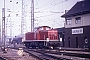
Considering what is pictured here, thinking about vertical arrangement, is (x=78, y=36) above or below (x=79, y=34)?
below

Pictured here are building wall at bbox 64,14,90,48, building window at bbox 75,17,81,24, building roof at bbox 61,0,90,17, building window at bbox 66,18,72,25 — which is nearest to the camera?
building wall at bbox 64,14,90,48

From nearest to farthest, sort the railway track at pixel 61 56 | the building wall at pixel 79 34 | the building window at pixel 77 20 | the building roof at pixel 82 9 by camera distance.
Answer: the railway track at pixel 61 56
the building wall at pixel 79 34
the building roof at pixel 82 9
the building window at pixel 77 20

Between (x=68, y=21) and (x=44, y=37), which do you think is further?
(x=68, y=21)

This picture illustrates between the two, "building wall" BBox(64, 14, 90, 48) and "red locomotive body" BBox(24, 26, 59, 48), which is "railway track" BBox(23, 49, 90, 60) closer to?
"red locomotive body" BBox(24, 26, 59, 48)

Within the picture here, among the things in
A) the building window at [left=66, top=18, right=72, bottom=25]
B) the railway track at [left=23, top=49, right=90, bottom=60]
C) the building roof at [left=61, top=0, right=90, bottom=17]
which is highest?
the building roof at [left=61, top=0, right=90, bottom=17]

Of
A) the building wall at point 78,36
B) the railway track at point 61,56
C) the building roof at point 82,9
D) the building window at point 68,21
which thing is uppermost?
the building roof at point 82,9

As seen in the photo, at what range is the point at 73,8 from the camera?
1770 inches

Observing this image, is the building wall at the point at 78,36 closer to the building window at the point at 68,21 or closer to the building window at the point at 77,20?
the building window at the point at 68,21

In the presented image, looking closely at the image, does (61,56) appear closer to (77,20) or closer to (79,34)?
(79,34)

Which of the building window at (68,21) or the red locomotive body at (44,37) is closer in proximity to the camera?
the red locomotive body at (44,37)

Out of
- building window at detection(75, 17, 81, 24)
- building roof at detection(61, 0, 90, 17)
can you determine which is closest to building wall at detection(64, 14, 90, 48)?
building window at detection(75, 17, 81, 24)

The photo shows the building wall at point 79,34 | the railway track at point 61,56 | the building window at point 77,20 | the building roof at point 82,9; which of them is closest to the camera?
the railway track at point 61,56

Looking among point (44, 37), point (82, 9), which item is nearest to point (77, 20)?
point (82, 9)

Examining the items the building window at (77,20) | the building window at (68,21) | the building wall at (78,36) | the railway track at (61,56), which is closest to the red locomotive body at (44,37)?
the building wall at (78,36)
